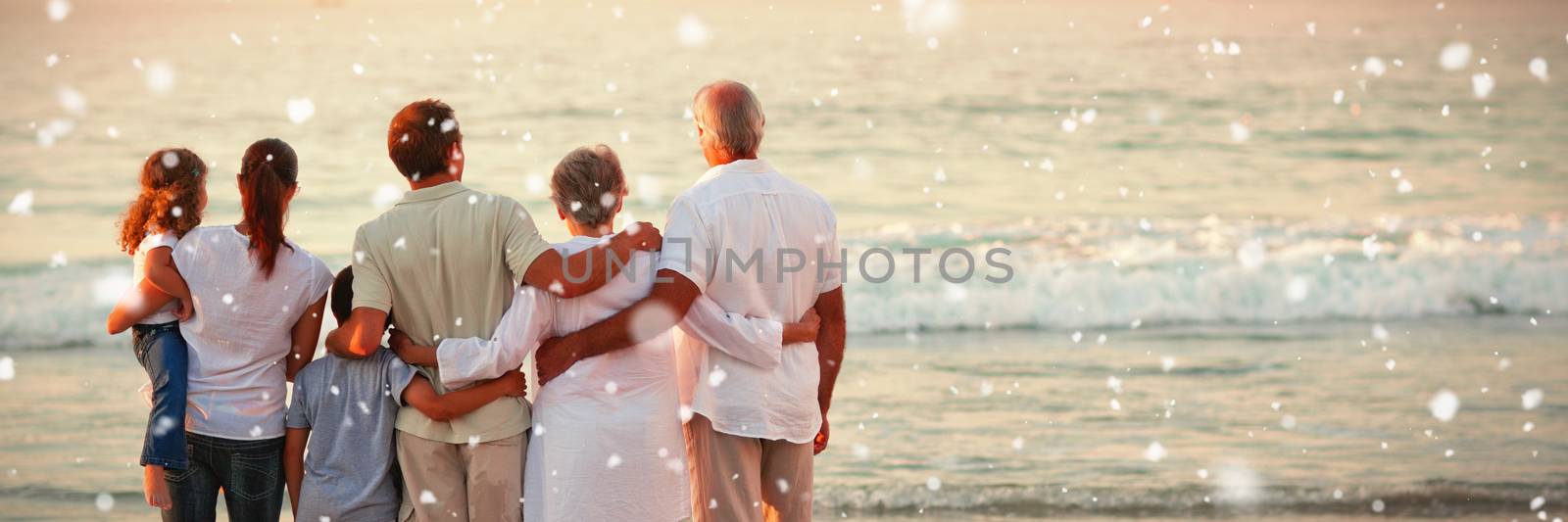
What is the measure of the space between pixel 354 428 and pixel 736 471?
981 millimetres

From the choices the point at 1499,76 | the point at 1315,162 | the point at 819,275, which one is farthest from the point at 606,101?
the point at 819,275

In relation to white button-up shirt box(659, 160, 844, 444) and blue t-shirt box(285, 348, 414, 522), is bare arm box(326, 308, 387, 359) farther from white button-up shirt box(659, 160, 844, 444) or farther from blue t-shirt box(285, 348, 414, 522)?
white button-up shirt box(659, 160, 844, 444)

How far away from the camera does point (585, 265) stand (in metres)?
3.39

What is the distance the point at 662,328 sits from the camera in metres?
3.51

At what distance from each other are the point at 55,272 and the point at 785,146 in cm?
965

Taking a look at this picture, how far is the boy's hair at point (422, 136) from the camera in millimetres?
3320

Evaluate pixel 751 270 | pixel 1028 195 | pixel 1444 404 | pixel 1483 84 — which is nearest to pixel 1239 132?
pixel 1028 195

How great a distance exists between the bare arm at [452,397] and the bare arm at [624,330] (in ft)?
0.34

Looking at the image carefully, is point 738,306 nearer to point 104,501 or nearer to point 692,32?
point 104,501

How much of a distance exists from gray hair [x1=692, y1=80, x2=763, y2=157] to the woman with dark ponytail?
1.04 meters

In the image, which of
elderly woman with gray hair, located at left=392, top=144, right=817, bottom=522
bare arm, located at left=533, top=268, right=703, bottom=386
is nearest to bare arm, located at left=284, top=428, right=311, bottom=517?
elderly woman with gray hair, located at left=392, top=144, right=817, bottom=522

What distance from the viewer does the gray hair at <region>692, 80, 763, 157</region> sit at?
3.60 m

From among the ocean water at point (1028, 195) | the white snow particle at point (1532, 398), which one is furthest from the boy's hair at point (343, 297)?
the white snow particle at point (1532, 398)

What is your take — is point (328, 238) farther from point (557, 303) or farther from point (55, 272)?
point (557, 303)
